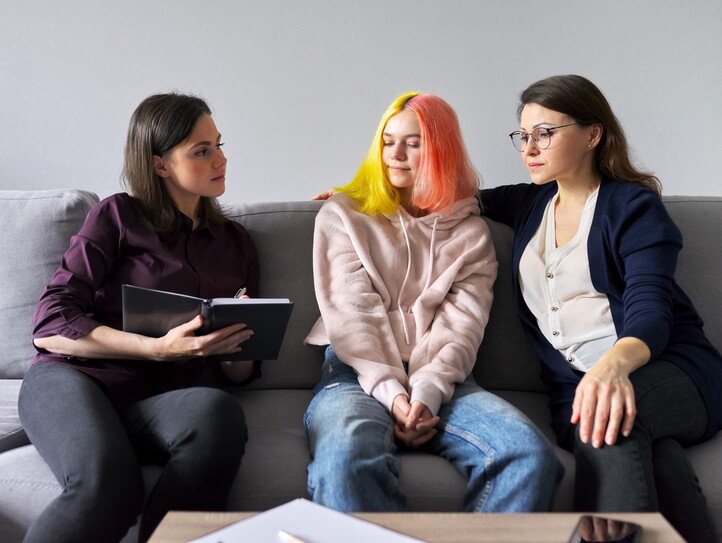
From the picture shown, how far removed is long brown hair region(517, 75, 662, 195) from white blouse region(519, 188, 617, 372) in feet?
0.25

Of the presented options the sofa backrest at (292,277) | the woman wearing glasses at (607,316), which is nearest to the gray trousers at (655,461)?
the woman wearing glasses at (607,316)

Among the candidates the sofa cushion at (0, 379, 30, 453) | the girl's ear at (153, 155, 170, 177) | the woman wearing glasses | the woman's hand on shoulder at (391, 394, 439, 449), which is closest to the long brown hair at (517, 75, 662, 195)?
the woman wearing glasses

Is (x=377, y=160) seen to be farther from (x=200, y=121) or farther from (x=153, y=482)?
(x=153, y=482)

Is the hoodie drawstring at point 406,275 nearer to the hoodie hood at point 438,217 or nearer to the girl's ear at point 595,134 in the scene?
the hoodie hood at point 438,217

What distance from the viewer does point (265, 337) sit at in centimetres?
162

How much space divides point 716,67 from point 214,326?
1.75m

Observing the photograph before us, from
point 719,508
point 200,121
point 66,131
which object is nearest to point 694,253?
point 719,508

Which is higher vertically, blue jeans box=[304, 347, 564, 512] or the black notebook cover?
the black notebook cover

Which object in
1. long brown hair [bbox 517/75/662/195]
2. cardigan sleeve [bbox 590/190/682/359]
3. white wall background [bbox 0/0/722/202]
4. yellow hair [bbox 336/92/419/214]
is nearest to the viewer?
cardigan sleeve [bbox 590/190/682/359]

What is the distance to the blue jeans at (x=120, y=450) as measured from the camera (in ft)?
4.31

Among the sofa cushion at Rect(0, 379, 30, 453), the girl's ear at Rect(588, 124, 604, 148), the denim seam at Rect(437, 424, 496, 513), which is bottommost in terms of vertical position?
the sofa cushion at Rect(0, 379, 30, 453)

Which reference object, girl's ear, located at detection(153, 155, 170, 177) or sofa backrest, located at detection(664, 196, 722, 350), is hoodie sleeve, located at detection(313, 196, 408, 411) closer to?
girl's ear, located at detection(153, 155, 170, 177)

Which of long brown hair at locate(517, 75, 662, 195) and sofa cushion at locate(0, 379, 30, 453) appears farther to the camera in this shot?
long brown hair at locate(517, 75, 662, 195)

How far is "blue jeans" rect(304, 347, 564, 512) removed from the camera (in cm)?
138
